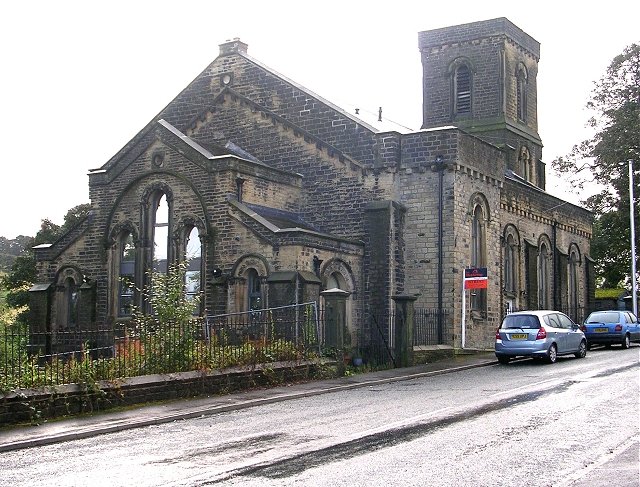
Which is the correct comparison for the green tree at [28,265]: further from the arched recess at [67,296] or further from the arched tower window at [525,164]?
the arched tower window at [525,164]

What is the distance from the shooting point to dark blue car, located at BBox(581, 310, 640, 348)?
3070 cm

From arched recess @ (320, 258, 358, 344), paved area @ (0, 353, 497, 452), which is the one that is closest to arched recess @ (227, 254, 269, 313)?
arched recess @ (320, 258, 358, 344)

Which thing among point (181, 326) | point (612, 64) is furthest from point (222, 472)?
point (612, 64)

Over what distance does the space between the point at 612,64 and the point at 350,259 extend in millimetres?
28142

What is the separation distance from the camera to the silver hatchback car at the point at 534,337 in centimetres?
2375

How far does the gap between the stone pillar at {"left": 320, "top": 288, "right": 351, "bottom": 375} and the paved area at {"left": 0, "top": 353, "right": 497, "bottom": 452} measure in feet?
2.35

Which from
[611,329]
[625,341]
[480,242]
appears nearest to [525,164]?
[480,242]

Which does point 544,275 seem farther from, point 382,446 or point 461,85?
point 382,446

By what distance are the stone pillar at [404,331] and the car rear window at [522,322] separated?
2815 millimetres

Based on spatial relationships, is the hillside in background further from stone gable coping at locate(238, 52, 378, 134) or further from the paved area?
the paved area

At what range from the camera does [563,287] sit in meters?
41.4

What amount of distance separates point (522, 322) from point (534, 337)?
717 millimetres

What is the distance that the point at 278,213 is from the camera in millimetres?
30016

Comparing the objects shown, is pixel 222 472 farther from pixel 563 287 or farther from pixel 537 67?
pixel 537 67
